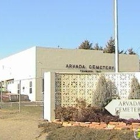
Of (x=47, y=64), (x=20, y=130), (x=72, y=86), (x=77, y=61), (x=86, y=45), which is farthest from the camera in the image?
(x=86, y=45)

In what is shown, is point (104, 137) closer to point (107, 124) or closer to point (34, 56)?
point (107, 124)

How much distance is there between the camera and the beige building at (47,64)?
154 feet

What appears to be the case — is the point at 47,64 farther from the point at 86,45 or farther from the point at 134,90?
the point at 86,45

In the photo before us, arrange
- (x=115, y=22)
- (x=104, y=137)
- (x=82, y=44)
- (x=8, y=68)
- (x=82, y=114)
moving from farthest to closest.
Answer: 1. (x=82, y=44)
2. (x=8, y=68)
3. (x=115, y=22)
4. (x=82, y=114)
5. (x=104, y=137)

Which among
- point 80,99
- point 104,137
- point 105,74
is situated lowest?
point 104,137

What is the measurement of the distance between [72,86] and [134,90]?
2.66 m

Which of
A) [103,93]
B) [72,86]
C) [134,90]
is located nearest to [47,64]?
[72,86]

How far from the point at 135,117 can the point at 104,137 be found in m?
3.33

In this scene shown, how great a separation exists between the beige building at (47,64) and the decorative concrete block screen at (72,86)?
27.4 m

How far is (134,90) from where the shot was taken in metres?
15.6

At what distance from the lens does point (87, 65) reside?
5147 cm

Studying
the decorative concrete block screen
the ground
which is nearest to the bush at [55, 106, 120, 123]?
the decorative concrete block screen

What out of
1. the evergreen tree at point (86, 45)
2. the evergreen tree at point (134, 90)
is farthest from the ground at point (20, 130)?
the evergreen tree at point (86, 45)

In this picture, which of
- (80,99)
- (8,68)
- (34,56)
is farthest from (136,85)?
(8,68)
